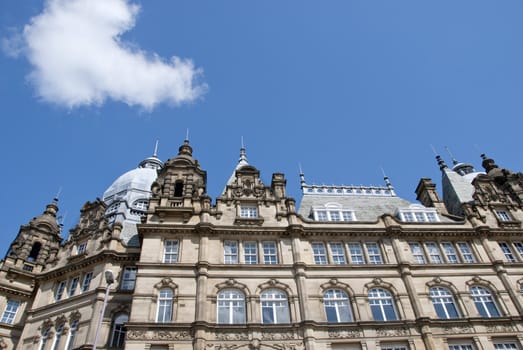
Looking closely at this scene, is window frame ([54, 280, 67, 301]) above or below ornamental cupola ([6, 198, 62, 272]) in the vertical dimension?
below

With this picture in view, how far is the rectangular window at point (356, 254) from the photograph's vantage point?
30.8 m

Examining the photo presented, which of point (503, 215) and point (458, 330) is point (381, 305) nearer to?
point (458, 330)

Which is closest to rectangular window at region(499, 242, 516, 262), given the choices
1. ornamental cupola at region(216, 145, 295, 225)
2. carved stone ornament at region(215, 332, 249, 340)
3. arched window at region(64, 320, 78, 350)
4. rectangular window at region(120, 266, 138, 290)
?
ornamental cupola at region(216, 145, 295, 225)

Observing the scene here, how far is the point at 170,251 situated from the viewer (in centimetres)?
2972

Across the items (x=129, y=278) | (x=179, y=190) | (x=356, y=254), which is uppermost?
(x=179, y=190)

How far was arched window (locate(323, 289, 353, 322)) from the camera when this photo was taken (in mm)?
27250

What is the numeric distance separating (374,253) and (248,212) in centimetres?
1036

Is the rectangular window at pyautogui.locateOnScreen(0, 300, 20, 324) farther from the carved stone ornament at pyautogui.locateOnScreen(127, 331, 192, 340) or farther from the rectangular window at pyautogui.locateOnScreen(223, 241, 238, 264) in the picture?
the rectangular window at pyautogui.locateOnScreen(223, 241, 238, 264)

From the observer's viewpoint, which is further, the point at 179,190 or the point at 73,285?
the point at 179,190

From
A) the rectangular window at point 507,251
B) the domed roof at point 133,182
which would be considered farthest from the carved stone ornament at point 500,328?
the domed roof at point 133,182

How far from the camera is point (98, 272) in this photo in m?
29.8

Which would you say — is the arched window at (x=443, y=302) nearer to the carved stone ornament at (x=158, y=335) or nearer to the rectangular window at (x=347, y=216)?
the rectangular window at (x=347, y=216)

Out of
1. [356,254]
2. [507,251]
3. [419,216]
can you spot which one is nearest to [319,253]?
[356,254]

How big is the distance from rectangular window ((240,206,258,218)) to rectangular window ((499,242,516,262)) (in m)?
20.3
